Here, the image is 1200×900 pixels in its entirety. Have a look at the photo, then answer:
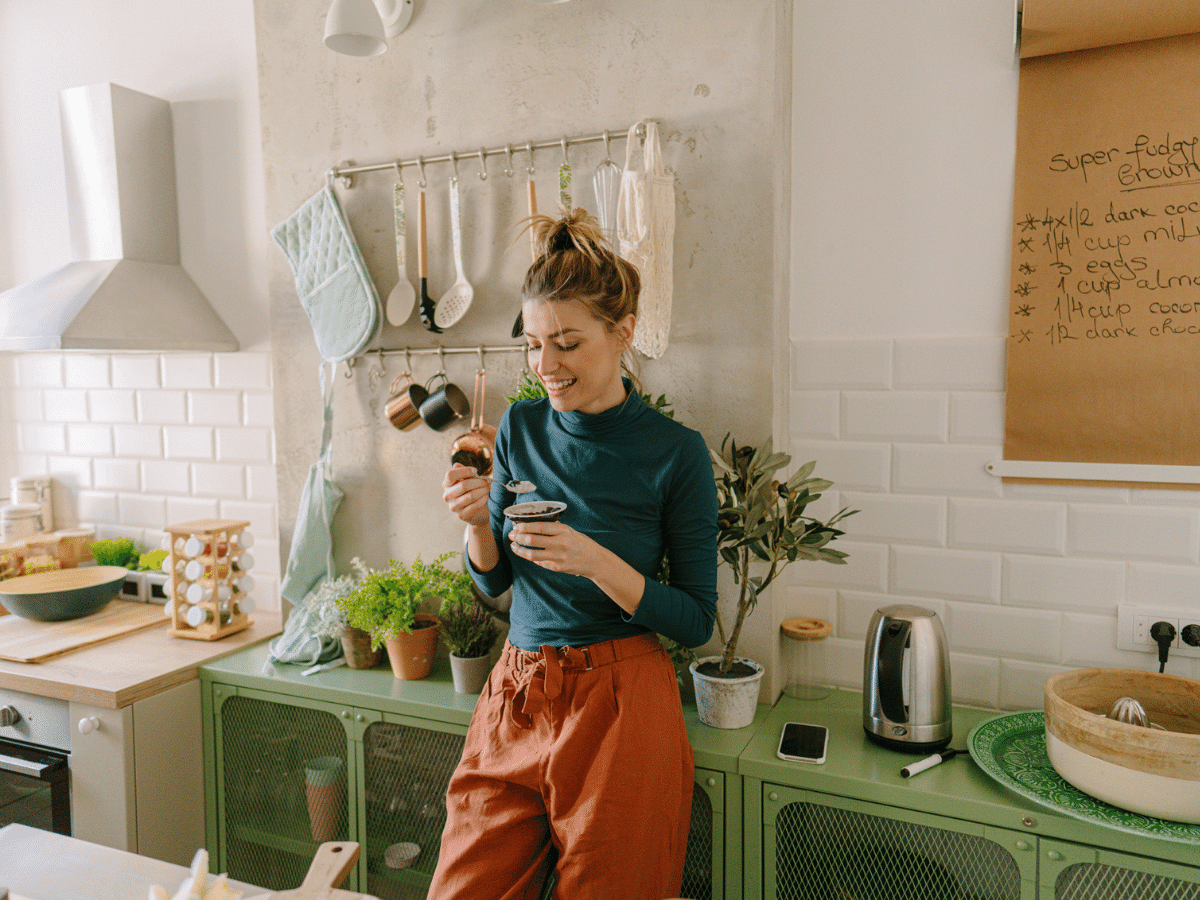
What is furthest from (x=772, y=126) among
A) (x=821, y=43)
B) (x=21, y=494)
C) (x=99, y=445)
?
(x=21, y=494)

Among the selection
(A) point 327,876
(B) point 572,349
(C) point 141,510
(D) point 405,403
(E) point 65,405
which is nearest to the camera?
(A) point 327,876

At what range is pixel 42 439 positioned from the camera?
10.1 ft

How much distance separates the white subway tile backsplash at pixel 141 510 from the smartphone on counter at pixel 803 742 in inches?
88.6

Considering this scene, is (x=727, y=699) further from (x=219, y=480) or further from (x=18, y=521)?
(x=18, y=521)

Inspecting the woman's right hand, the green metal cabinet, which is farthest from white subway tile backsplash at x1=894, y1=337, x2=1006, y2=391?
the woman's right hand

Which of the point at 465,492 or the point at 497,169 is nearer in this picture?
the point at 465,492

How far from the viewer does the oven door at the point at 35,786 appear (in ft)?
6.59

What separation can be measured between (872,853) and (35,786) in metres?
1.99

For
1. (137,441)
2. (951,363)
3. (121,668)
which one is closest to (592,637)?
(951,363)

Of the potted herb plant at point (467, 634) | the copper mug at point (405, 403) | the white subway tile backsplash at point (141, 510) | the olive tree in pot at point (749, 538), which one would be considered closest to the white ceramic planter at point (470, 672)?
the potted herb plant at point (467, 634)

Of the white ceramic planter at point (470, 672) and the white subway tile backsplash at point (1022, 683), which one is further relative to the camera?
the white ceramic planter at point (470, 672)

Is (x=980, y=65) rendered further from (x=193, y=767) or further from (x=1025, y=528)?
(x=193, y=767)

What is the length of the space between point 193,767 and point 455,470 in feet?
4.25

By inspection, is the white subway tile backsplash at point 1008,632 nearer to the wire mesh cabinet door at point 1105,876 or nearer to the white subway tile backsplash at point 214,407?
the wire mesh cabinet door at point 1105,876
